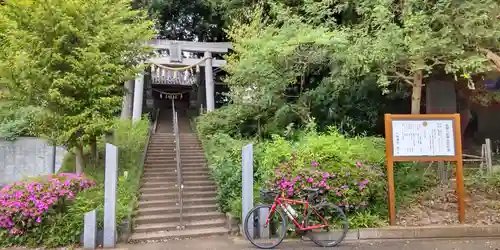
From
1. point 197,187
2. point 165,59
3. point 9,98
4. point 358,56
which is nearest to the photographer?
point 358,56

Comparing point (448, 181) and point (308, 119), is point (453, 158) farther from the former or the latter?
point (308, 119)

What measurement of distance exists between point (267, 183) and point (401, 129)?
2.96 metres

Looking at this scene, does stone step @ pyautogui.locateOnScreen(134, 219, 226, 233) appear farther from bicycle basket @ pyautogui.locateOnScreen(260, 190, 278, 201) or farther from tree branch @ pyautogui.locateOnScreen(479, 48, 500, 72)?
tree branch @ pyautogui.locateOnScreen(479, 48, 500, 72)

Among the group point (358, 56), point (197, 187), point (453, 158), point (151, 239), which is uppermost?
point (358, 56)

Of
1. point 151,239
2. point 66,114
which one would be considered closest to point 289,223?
point 151,239

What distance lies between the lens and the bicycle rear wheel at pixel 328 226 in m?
6.82

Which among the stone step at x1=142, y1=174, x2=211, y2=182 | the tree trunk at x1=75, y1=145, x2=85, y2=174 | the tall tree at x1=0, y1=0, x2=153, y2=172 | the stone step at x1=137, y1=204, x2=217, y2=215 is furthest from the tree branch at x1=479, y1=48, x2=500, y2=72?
the tree trunk at x1=75, y1=145, x2=85, y2=174

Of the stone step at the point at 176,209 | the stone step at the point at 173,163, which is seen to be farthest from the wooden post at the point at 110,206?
the stone step at the point at 173,163

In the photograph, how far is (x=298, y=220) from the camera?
273 inches

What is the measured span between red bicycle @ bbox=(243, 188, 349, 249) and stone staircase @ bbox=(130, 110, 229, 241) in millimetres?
1159

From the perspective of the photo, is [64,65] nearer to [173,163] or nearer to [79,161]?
[79,161]

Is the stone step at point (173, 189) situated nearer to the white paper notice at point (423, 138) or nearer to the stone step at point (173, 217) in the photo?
the stone step at point (173, 217)

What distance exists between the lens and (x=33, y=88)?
838 centimetres

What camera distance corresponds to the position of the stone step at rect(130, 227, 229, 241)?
291 inches
